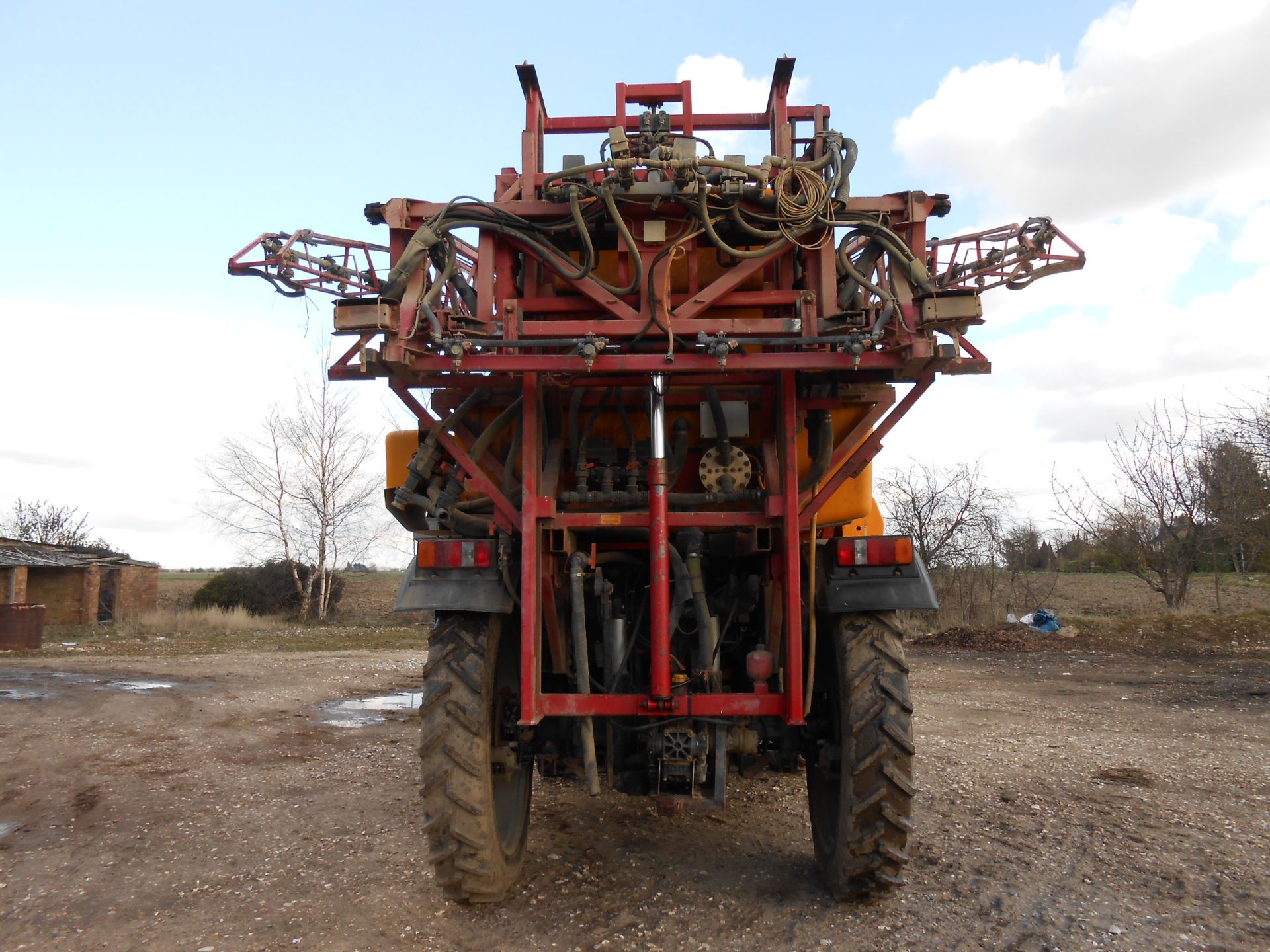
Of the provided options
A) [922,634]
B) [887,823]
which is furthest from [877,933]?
[922,634]

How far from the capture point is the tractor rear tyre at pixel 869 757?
3.62m

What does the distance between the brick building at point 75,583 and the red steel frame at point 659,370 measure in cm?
2311

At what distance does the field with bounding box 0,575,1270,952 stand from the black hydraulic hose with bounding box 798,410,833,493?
1952 millimetres

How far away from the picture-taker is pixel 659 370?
141 inches

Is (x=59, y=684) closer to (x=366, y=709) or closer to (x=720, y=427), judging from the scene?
(x=366, y=709)

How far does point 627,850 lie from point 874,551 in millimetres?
2221

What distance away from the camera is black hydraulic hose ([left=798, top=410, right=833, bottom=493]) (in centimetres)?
400

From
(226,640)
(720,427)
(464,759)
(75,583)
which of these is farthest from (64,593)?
(720,427)

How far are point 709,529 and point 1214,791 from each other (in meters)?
4.33

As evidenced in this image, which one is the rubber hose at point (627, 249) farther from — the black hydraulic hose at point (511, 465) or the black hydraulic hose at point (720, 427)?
the black hydraulic hose at point (511, 465)

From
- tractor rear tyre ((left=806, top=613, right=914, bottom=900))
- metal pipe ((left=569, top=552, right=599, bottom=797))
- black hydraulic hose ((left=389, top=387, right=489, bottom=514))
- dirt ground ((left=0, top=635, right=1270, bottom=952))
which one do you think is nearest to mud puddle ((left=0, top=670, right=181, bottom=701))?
dirt ground ((left=0, top=635, right=1270, bottom=952))

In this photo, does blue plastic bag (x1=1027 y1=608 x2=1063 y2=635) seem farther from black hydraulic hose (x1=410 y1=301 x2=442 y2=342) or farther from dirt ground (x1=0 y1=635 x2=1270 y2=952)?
black hydraulic hose (x1=410 y1=301 x2=442 y2=342)

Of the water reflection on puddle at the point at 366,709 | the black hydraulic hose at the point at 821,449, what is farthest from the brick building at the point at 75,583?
the black hydraulic hose at the point at 821,449

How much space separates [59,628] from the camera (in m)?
23.0
